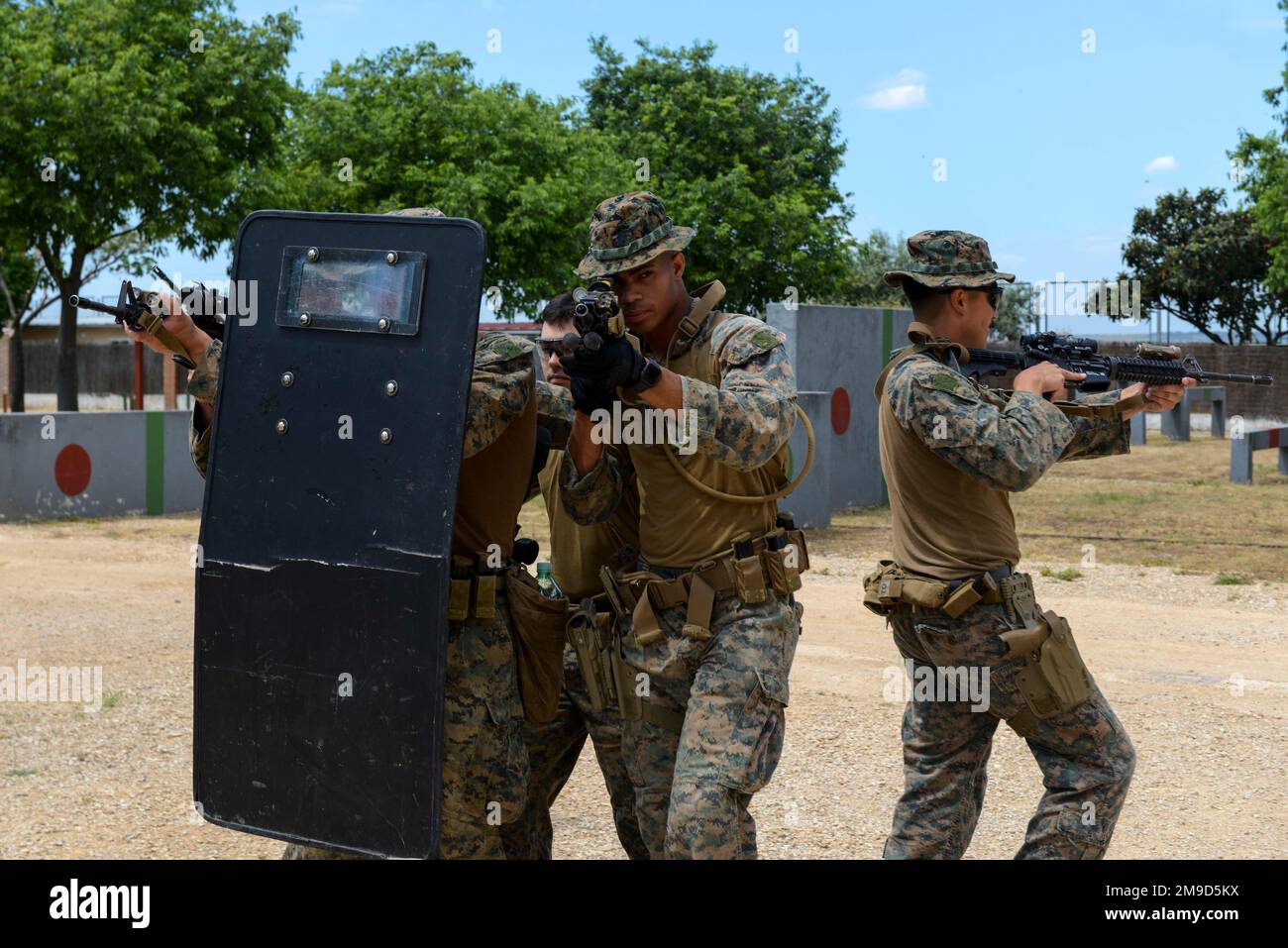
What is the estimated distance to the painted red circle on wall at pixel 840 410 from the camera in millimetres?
15102

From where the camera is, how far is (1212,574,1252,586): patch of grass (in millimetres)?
10688

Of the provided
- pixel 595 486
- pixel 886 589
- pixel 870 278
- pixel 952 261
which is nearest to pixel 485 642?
pixel 595 486

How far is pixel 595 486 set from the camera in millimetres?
3830

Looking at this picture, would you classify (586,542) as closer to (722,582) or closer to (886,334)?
(722,582)

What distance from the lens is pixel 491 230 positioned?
1105 inches

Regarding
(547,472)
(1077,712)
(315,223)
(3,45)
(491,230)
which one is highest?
(3,45)

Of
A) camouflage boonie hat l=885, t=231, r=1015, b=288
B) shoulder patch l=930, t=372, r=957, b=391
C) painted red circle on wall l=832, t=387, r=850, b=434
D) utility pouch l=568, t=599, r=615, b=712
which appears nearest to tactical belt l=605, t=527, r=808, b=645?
utility pouch l=568, t=599, r=615, b=712

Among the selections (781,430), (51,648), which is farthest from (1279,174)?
(781,430)

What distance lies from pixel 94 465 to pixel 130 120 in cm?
1226

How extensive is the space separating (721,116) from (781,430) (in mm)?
40074

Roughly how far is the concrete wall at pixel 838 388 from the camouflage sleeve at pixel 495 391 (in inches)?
393

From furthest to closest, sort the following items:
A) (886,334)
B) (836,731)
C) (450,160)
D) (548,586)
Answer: (450,160)
(886,334)
(836,731)
(548,586)

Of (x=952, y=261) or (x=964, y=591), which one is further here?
(x=952, y=261)

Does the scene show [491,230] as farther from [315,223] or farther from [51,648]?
[315,223]
